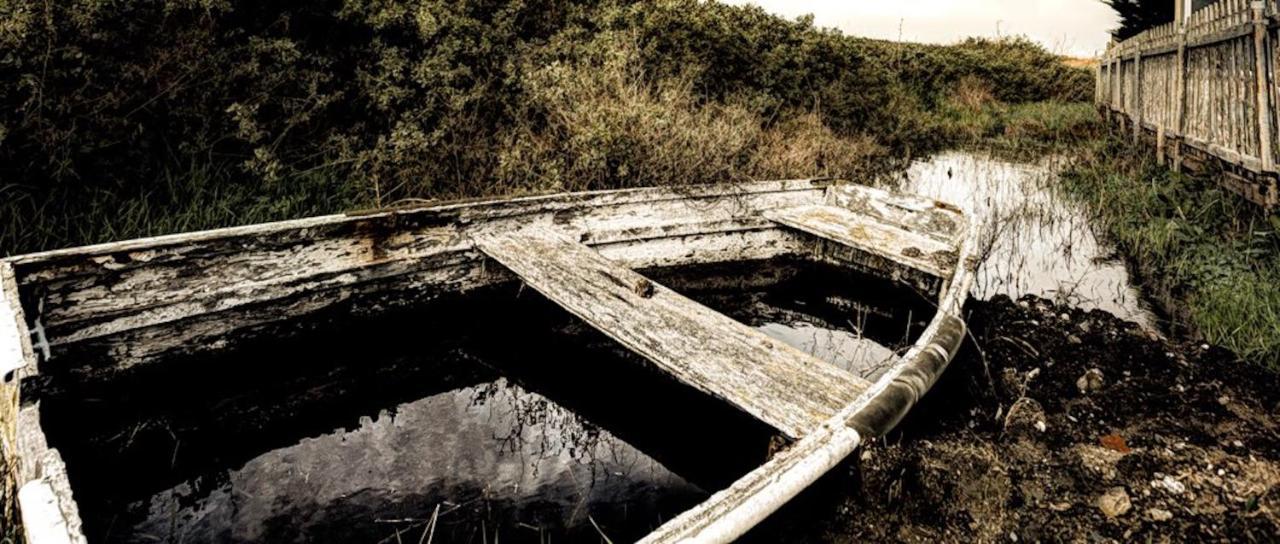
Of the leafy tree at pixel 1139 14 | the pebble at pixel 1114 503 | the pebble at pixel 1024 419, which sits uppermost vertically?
the leafy tree at pixel 1139 14

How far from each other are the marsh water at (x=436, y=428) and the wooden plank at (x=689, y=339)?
434 millimetres

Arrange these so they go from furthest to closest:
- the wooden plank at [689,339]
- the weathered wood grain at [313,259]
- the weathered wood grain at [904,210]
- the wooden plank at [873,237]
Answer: the weathered wood grain at [904,210], the wooden plank at [873,237], the weathered wood grain at [313,259], the wooden plank at [689,339]

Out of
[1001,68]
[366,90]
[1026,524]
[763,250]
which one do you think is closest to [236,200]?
[366,90]

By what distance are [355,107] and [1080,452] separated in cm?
509

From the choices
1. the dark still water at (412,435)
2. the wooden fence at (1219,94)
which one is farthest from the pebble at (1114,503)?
the wooden fence at (1219,94)

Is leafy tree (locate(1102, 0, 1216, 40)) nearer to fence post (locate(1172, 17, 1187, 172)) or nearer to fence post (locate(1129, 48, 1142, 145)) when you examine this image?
fence post (locate(1129, 48, 1142, 145))

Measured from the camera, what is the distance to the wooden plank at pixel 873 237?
394cm

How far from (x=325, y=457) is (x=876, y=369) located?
2418 millimetres

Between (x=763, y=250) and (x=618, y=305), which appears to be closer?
(x=618, y=305)

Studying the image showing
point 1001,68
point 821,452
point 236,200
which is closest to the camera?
point 821,452

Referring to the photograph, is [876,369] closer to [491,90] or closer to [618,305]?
[618,305]

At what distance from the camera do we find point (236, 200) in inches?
176

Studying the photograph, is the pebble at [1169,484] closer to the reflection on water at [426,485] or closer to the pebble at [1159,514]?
the pebble at [1159,514]

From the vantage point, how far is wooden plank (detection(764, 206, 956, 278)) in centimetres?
394
